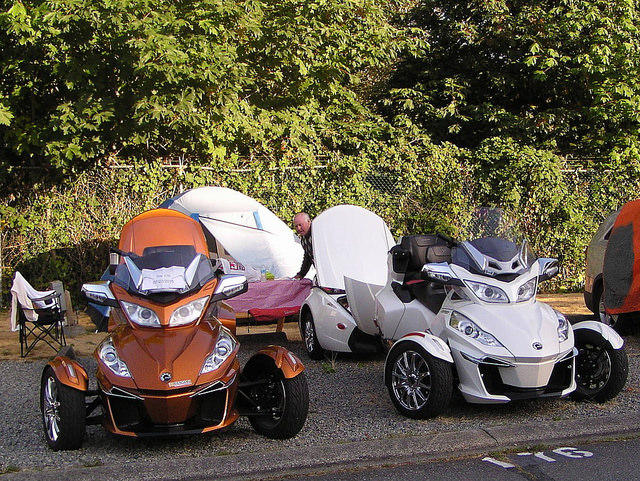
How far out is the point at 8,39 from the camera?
12211 millimetres

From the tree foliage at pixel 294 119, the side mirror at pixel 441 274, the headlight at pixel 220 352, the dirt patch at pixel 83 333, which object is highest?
the tree foliage at pixel 294 119

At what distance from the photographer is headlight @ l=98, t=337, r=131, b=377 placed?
5312 millimetres

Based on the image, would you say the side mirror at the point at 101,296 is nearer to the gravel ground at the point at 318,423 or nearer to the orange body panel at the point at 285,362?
the gravel ground at the point at 318,423

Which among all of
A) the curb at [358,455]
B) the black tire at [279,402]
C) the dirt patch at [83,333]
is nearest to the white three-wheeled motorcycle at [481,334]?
the curb at [358,455]

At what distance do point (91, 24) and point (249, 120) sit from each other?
3.49 metres

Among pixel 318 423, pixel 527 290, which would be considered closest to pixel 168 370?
pixel 318 423

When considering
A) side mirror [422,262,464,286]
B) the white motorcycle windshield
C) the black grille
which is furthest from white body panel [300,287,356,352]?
the black grille

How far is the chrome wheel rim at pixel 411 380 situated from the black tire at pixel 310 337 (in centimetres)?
250

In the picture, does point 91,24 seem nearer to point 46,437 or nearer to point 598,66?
point 46,437

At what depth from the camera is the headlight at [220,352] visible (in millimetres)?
5391

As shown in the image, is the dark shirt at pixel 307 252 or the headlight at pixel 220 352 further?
the dark shirt at pixel 307 252

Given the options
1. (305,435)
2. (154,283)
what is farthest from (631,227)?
(154,283)

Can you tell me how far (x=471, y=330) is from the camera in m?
6.30

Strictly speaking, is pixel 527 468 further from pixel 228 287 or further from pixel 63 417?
pixel 63 417
